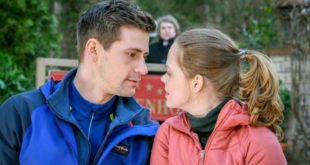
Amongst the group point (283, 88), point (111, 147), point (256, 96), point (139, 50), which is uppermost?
point (139, 50)

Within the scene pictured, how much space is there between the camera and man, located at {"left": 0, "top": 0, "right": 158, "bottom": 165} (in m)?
2.28

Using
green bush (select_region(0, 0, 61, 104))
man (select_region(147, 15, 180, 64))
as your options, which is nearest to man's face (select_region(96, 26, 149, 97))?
green bush (select_region(0, 0, 61, 104))

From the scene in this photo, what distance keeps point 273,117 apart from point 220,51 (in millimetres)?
351

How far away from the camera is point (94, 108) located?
2443mm

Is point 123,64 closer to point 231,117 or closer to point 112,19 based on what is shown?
point 112,19

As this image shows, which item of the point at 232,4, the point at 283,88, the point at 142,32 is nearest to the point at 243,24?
the point at 232,4

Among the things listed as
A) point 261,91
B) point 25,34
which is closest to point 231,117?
point 261,91

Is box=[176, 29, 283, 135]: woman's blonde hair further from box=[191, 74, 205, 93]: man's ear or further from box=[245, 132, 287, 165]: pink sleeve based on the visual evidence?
box=[245, 132, 287, 165]: pink sleeve

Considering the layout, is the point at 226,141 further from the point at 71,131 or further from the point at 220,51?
the point at 71,131

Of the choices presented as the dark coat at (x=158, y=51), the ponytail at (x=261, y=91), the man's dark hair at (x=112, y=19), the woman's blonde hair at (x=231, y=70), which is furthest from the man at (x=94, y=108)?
the dark coat at (x=158, y=51)

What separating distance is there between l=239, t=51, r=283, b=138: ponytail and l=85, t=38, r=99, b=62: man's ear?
65cm

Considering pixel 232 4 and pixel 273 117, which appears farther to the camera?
pixel 232 4

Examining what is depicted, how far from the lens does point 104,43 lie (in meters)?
2.51

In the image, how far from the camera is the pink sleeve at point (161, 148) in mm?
2338
